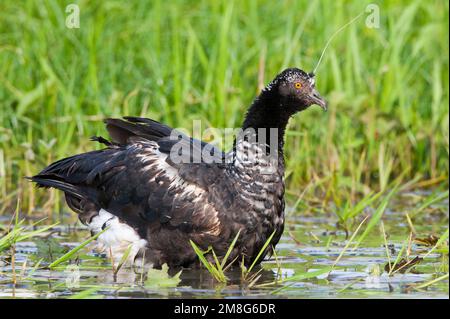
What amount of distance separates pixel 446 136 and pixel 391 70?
107 centimetres

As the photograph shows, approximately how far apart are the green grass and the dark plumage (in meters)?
1.37

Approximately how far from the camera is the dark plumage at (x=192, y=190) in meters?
6.40

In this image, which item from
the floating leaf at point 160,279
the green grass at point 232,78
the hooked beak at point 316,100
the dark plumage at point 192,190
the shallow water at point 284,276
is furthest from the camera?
the green grass at point 232,78

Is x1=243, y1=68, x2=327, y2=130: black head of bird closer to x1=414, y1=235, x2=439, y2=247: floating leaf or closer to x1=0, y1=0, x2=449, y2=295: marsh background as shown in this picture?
x1=414, y1=235, x2=439, y2=247: floating leaf

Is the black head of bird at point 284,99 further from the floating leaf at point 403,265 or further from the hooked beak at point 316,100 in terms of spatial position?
the floating leaf at point 403,265

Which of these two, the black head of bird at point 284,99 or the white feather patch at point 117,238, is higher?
the black head of bird at point 284,99

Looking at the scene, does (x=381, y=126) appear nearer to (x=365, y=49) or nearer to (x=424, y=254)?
(x=365, y=49)

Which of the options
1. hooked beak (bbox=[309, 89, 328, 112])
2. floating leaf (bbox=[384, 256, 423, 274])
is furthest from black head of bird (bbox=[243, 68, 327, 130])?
floating leaf (bbox=[384, 256, 423, 274])

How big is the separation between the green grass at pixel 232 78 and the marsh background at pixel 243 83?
0.01 meters

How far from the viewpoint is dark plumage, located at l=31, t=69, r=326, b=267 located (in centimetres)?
640


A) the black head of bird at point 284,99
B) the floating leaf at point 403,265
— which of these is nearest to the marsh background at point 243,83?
the black head of bird at point 284,99

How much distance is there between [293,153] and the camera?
9094 millimetres

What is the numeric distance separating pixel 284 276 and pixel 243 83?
11.5 feet

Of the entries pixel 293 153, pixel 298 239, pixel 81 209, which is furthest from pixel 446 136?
pixel 81 209
